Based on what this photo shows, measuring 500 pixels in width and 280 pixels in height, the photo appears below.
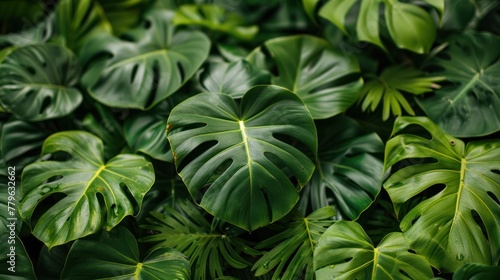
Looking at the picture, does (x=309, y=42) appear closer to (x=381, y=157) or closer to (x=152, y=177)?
(x=381, y=157)

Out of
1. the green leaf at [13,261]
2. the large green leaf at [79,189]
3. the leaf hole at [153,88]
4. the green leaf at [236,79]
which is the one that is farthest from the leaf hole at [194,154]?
the green leaf at [13,261]

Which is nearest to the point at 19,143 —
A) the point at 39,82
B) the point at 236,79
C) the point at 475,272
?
the point at 39,82

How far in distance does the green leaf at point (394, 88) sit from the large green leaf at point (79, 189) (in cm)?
74

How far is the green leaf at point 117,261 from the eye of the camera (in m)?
1.16

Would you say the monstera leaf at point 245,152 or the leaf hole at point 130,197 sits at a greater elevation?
the monstera leaf at point 245,152

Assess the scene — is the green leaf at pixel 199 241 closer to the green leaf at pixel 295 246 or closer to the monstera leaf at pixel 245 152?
the green leaf at pixel 295 246

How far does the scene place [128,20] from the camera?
6.42ft

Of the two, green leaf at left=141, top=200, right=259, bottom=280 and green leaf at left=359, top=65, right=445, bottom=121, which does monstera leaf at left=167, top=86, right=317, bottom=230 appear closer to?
green leaf at left=141, top=200, right=259, bottom=280

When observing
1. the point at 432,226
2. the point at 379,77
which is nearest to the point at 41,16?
the point at 379,77

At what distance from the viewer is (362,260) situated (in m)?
1.10

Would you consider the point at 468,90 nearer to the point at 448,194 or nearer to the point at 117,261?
the point at 448,194

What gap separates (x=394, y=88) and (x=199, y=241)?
80cm

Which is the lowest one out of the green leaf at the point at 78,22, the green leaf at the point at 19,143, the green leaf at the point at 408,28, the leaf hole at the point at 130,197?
the green leaf at the point at 19,143

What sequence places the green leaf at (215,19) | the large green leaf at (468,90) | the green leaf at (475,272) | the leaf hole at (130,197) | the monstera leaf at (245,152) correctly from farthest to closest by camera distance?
the green leaf at (215,19) < the large green leaf at (468,90) < the leaf hole at (130,197) < the monstera leaf at (245,152) < the green leaf at (475,272)
